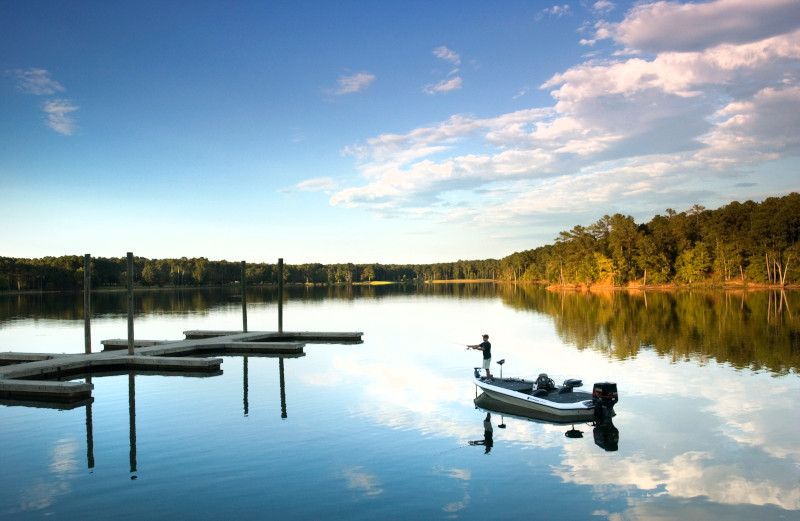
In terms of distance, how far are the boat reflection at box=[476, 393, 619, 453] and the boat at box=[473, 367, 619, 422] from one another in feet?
0.32

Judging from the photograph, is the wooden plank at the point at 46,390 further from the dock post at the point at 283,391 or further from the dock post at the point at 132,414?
the dock post at the point at 283,391

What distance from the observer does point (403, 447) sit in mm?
14047

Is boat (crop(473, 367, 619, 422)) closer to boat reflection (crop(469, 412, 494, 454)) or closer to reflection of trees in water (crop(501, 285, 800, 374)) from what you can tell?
boat reflection (crop(469, 412, 494, 454))

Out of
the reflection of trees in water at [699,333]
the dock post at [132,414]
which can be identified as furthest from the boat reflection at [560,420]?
the reflection of trees in water at [699,333]

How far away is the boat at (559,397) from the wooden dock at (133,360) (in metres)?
14.6

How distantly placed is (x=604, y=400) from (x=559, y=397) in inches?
59.4

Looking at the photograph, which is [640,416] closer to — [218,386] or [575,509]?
[575,509]

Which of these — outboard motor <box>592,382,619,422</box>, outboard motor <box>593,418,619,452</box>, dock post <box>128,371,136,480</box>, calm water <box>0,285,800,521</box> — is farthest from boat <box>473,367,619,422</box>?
dock post <box>128,371,136,480</box>

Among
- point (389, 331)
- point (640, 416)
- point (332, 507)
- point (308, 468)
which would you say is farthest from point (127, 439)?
point (389, 331)

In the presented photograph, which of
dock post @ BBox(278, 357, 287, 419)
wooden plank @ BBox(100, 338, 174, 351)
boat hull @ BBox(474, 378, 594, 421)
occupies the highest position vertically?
wooden plank @ BBox(100, 338, 174, 351)

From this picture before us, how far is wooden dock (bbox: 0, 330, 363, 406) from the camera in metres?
20.6

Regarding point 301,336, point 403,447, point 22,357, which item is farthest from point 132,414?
point 301,336

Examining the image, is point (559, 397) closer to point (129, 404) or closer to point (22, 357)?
point (129, 404)

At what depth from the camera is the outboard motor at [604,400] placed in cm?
1591
